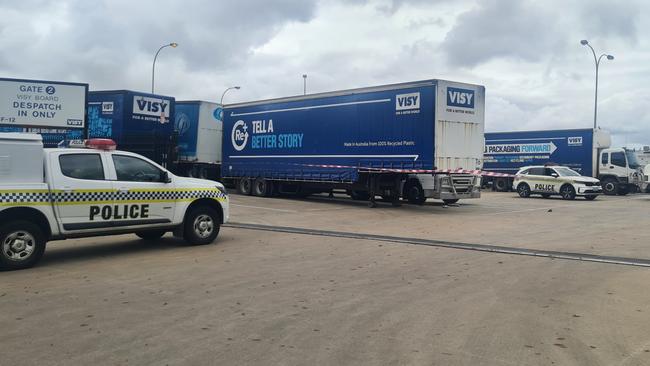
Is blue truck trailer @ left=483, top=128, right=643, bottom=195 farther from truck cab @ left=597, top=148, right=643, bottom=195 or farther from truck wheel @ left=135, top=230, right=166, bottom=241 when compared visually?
truck wheel @ left=135, top=230, right=166, bottom=241

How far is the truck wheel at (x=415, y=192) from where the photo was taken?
18.2 m

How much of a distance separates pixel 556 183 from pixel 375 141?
41.0ft

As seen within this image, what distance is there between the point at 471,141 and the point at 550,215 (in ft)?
10.9

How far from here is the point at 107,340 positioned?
15.4 feet

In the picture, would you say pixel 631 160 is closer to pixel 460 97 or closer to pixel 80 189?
pixel 460 97

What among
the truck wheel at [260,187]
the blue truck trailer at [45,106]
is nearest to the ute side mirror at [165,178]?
the truck wheel at [260,187]

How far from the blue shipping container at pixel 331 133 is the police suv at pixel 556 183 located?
1232 cm

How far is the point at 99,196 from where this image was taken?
8.52m

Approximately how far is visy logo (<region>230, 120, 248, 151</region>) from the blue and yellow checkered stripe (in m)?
13.3

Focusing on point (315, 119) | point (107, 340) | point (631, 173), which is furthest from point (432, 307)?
point (631, 173)

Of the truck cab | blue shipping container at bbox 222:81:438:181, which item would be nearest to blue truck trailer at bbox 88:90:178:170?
blue shipping container at bbox 222:81:438:181

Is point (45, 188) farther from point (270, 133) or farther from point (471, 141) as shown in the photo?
point (270, 133)

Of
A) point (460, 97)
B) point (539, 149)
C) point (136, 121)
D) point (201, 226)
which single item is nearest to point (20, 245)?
point (201, 226)

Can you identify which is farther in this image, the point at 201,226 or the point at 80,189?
the point at 201,226
